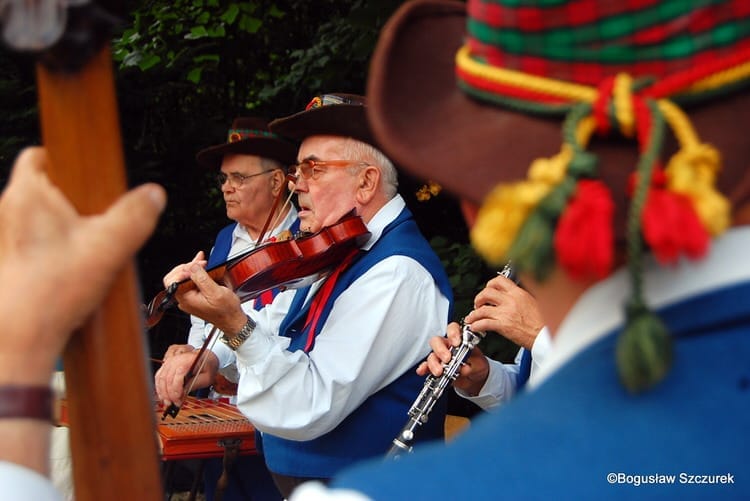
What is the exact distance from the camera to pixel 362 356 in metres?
3.03

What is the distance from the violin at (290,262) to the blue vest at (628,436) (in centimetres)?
249

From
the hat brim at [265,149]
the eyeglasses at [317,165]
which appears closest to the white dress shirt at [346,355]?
the eyeglasses at [317,165]

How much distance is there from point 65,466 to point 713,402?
9.06 feet

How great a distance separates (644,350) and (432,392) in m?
2.17

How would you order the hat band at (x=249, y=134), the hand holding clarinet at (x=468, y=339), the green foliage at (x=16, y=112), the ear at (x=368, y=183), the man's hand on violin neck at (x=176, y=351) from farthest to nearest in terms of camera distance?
the green foliage at (x=16, y=112)
the hat band at (x=249, y=134)
the man's hand on violin neck at (x=176, y=351)
the ear at (x=368, y=183)
the hand holding clarinet at (x=468, y=339)

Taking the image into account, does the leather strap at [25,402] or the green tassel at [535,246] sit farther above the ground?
the green tassel at [535,246]

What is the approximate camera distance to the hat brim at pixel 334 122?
3604 millimetres

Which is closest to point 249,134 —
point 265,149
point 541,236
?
point 265,149

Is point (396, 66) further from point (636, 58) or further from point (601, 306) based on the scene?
point (601, 306)

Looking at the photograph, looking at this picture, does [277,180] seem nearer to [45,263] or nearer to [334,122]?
[334,122]

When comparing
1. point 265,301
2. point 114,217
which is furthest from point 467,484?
point 265,301

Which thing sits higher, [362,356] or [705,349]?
[705,349]

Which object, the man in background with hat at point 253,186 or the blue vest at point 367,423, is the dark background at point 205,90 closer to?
the man in background with hat at point 253,186

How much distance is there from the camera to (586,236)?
840 mm
